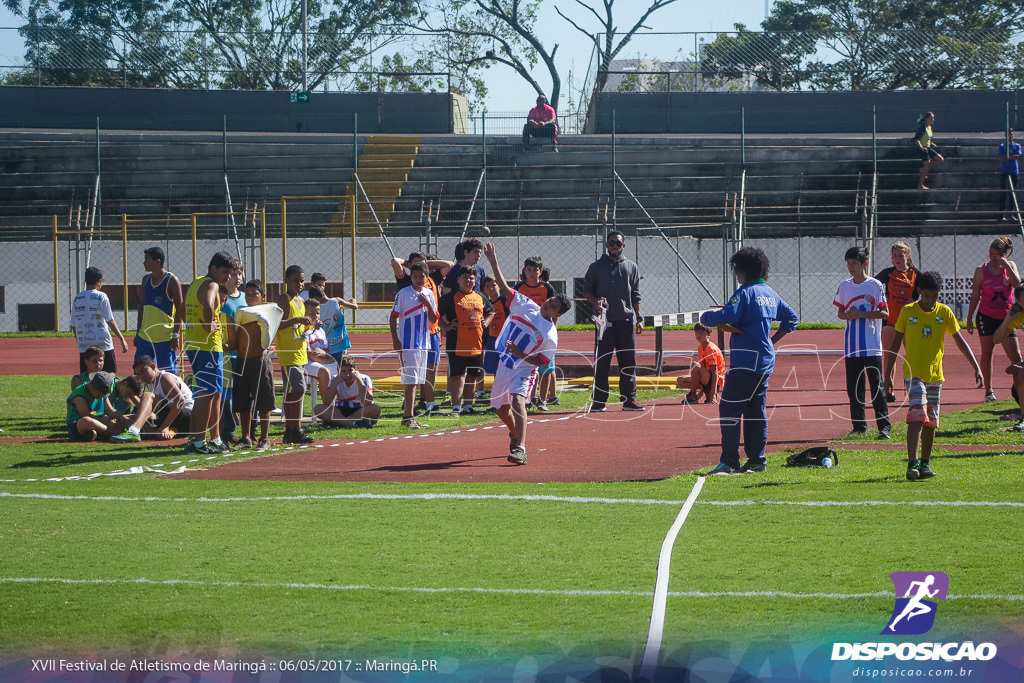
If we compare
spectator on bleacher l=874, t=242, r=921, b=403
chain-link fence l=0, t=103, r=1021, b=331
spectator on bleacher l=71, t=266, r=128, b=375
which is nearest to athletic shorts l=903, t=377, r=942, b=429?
spectator on bleacher l=874, t=242, r=921, b=403

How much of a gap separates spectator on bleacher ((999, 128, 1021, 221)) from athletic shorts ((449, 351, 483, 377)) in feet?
70.2

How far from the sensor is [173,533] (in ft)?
24.3

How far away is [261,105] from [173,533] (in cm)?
3576

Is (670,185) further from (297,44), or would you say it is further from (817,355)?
(297,44)

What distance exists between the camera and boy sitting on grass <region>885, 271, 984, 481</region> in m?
8.81

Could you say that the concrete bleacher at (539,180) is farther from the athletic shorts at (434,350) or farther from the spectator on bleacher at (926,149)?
→ the athletic shorts at (434,350)

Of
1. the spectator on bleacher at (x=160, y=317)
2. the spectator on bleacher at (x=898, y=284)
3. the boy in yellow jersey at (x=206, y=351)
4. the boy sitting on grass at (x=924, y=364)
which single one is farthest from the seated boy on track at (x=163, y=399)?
the spectator on bleacher at (x=898, y=284)

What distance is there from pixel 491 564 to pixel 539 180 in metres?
27.5

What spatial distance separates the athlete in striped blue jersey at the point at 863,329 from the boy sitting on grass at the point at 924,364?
1958mm

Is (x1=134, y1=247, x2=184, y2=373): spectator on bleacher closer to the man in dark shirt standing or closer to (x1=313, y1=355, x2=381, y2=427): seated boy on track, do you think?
(x1=313, y1=355, x2=381, y2=427): seated boy on track

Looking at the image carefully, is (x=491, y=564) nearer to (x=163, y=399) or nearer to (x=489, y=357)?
(x=163, y=399)

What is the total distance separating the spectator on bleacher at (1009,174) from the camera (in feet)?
101

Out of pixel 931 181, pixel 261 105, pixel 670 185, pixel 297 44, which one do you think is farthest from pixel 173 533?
pixel 297 44

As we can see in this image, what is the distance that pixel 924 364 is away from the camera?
8.95m
